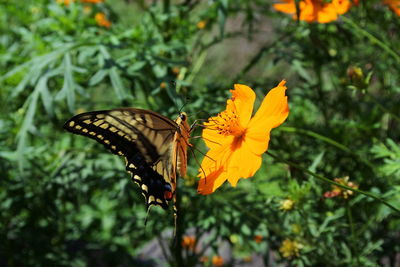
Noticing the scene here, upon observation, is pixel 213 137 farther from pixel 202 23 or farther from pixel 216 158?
pixel 202 23

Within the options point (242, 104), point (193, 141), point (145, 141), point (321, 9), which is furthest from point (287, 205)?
point (193, 141)

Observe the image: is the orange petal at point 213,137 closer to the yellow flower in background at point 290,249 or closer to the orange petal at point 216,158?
the orange petal at point 216,158

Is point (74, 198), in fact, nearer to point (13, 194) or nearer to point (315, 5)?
point (13, 194)

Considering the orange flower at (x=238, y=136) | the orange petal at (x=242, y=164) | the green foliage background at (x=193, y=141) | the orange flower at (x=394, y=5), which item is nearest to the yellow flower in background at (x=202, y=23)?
the green foliage background at (x=193, y=141)

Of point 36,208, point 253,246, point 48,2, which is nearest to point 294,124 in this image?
point 253,246

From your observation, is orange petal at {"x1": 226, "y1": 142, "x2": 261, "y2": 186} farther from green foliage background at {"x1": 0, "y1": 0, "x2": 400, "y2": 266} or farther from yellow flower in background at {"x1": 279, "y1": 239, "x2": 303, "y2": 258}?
yellow flower in background at {"x1": 279, "y1": 239, "x2": 303, "y2": 258}

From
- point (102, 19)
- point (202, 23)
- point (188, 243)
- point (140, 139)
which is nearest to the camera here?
point (140, 139)

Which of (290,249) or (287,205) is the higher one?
(287,205)
